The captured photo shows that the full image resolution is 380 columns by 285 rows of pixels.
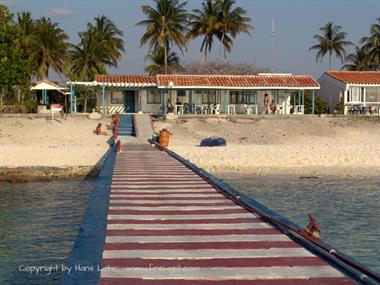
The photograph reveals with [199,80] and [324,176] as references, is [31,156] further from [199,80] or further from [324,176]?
[199,80]

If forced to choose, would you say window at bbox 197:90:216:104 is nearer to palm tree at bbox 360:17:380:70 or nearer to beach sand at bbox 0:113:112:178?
beach sand at bbox 0:113:112:178

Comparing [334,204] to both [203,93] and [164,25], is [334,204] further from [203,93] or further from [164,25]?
[164,25]

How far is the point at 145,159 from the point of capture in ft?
59.9

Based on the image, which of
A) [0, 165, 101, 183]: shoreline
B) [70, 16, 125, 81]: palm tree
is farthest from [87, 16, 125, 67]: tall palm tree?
[0, 165, 101, 183]: shoreline

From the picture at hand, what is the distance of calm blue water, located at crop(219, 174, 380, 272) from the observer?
Answer: 1064cm

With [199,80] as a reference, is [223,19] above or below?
above

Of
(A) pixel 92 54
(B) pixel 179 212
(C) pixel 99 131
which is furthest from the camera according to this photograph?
(A) pixel 92 54

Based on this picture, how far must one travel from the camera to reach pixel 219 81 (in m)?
39.7

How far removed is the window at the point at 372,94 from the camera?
137ft

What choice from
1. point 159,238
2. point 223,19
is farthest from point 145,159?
point 223,19

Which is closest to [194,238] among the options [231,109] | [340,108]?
[231,109]

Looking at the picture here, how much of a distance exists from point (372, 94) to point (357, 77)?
1.85 meters

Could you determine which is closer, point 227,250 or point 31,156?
point 227,250

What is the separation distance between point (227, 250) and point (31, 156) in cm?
1890
